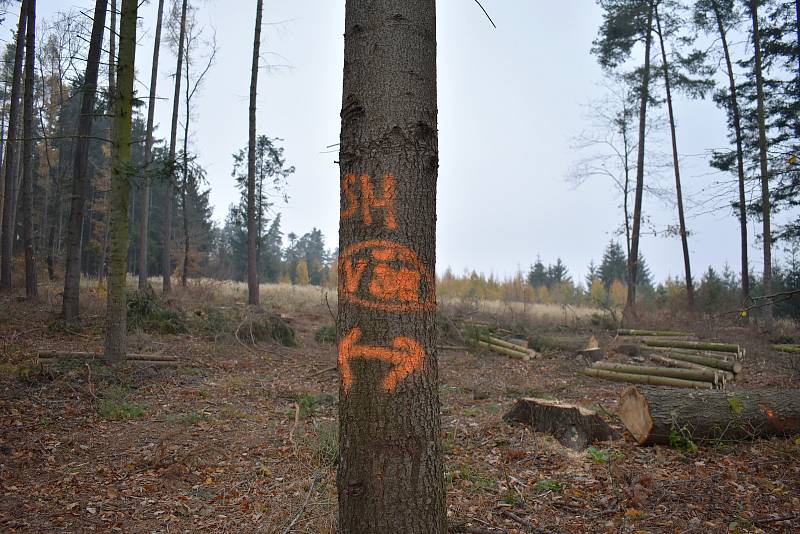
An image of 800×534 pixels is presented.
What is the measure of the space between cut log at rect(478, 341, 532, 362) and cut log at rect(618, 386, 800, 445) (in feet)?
23.2

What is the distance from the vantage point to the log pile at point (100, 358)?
805 centimetres

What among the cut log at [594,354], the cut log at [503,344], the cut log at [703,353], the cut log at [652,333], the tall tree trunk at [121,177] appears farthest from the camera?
the cut log at [652,333]

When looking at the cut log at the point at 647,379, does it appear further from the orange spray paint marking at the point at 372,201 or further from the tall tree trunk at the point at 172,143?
the tall tree trunk at the point at 172,143

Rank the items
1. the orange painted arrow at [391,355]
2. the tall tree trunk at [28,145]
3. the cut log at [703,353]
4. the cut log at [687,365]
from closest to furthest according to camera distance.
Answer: the orange painted arrow at [391,355] → the cut log at [687,365] → the cut log at [703,353] → the tall tree trunk at [28,145]

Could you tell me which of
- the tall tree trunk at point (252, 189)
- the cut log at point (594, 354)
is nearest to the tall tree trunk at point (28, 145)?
the tall tree trunk at point (252, 189)

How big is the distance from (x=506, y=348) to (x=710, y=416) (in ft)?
26.3

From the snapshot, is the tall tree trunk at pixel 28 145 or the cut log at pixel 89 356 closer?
the cut log at pixel 89 356

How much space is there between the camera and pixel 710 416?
519 cm

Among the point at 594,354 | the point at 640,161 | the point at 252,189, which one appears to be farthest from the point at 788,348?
the point at 252,189

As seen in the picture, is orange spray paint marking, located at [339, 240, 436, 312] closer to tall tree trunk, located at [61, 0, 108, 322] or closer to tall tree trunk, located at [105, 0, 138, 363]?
tall tree trunk, located at [105, 0, 138, 363]

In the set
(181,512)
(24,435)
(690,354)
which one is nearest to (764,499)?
(181,512)

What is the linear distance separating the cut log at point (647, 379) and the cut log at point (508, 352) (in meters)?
2.07

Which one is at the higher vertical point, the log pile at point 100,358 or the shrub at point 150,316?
the shrub at point 150,316

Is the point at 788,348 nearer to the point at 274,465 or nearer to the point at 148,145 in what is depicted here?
the point at 274,465
